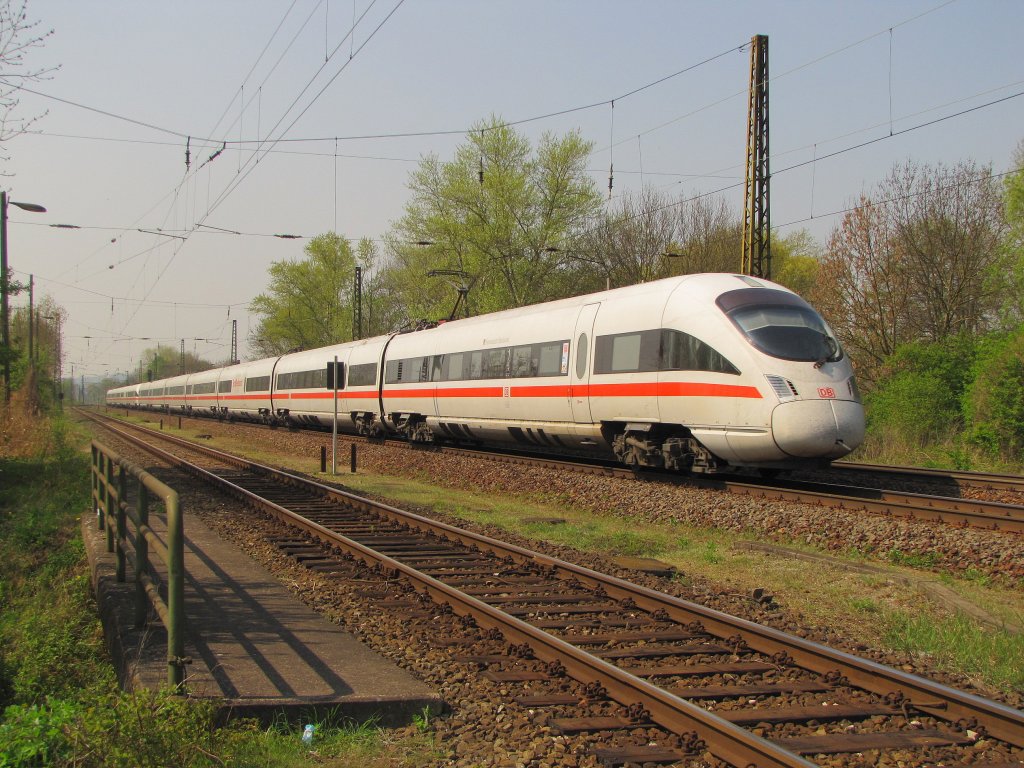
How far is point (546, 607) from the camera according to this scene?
23.4 feet

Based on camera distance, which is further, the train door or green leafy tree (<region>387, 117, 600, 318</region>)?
green leafy tree (<region>387, 117, 600, 318</region>)

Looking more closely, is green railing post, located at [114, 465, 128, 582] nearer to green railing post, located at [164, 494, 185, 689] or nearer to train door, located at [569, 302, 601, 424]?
green railing post, located at [164, 494, 185, 689]

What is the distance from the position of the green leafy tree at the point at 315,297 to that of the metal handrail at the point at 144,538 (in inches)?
1991

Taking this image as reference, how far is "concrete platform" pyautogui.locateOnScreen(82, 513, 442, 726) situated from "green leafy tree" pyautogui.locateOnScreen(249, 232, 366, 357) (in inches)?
2053

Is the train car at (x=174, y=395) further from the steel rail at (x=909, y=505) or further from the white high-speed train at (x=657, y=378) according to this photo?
the steel rail at (x=909, y=505)

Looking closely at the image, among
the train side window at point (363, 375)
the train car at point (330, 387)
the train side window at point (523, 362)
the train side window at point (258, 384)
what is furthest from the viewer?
the train side window at point (258, 384)

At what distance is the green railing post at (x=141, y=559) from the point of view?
6.05 m

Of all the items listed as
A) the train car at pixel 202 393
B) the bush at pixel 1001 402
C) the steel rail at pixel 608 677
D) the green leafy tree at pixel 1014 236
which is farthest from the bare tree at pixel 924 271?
the train car at pixel 202 393

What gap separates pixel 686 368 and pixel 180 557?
928cm

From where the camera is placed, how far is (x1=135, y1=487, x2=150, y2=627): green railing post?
605cm

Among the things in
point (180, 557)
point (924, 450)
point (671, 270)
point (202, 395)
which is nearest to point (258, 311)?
point (202, 395)

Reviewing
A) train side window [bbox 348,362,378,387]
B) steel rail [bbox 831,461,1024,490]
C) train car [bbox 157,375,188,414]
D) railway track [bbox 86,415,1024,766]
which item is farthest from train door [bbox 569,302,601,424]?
train car [bbox 157,375,188,414]

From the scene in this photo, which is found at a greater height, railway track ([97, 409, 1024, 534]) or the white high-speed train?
the white high-speed train

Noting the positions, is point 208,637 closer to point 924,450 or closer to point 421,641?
point 421,641
